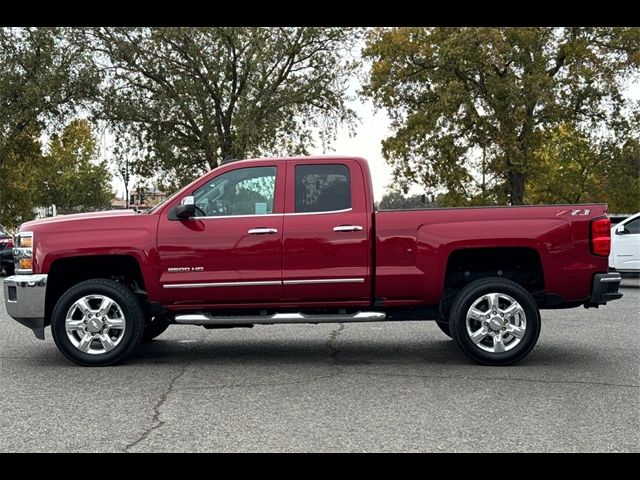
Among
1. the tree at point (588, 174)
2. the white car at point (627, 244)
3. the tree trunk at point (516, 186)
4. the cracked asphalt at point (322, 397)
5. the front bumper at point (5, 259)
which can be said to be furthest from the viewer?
the tree at point (588, 174)

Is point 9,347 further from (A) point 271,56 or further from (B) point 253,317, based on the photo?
(A) point 271,56

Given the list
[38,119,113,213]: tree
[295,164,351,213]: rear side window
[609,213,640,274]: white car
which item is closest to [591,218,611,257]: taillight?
[295,164,351,213]: rear side window

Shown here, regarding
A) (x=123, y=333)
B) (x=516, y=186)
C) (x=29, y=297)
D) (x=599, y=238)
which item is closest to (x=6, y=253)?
(x=29, y=297)

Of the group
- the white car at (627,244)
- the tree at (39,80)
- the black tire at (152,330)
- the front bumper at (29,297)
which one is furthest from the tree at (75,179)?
the front bumper at (29,297)

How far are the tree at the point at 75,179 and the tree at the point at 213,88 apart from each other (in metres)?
29.9

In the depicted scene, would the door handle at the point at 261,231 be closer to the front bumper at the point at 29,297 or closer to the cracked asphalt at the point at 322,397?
the cracked asphalt at the point at 322,397

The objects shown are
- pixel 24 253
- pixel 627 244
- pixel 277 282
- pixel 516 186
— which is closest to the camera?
pixel 277 282

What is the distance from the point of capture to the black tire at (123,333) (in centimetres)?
780

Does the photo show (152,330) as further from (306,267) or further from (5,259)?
(5,259)

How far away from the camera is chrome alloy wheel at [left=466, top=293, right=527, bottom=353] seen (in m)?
7.71

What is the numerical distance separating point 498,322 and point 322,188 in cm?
210

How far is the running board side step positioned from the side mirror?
946 millimetres

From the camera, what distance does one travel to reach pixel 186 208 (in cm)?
777

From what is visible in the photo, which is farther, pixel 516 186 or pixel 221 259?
pixel 516 186
